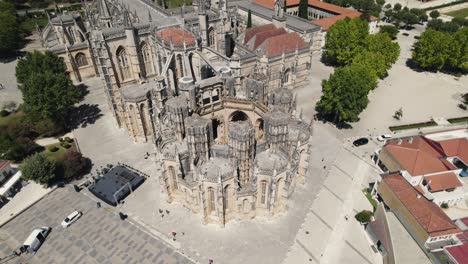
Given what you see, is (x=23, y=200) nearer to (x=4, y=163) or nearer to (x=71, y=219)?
(x=4, y=163)

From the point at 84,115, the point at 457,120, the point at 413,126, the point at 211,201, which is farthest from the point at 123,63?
the point at 457,120

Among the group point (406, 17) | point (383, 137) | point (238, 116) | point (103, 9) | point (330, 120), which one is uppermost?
point (103, 9)

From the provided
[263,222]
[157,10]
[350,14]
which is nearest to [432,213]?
[263,222]

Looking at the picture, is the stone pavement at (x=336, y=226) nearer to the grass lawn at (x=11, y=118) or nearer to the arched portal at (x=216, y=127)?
the arched portal at (x=216, y=127)

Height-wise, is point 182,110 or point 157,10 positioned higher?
point 157,10

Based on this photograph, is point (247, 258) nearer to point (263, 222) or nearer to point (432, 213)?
point (263, 222)
